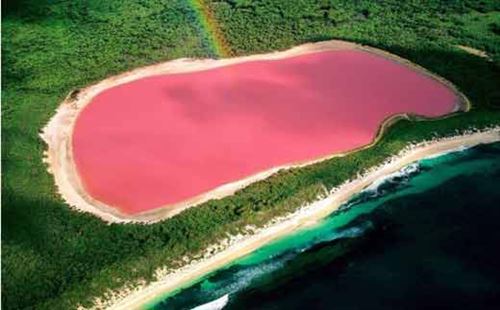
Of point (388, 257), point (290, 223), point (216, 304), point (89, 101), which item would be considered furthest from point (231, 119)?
point (216, 304)

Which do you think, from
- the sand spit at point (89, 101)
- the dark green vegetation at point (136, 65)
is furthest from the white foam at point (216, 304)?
the sand spit at point (89, 101)

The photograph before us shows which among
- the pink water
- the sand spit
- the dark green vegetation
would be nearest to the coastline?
the dark green vegetation

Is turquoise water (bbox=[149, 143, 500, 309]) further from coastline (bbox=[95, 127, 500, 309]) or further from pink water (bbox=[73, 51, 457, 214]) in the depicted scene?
pink water (bbox=[73, 51, 457, 214])

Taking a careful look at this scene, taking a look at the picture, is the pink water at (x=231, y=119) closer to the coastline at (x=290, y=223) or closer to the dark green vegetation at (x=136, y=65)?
the dark green vegetation at (x=136, y=65)

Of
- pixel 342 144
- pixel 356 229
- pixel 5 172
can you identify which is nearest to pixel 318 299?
pixel 356 229

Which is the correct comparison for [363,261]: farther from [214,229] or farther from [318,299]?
[214,229]

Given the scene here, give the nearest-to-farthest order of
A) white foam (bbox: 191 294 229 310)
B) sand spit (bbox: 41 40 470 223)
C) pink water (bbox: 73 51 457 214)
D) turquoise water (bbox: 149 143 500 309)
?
1. white foam (bbox: 191 294 229 310)
2. turquoise water (bbox: 149 143 500 309)
3. sand spit (bbox: 41 40 470 223)
4. pink water (bbox: 73 51 457 214)
